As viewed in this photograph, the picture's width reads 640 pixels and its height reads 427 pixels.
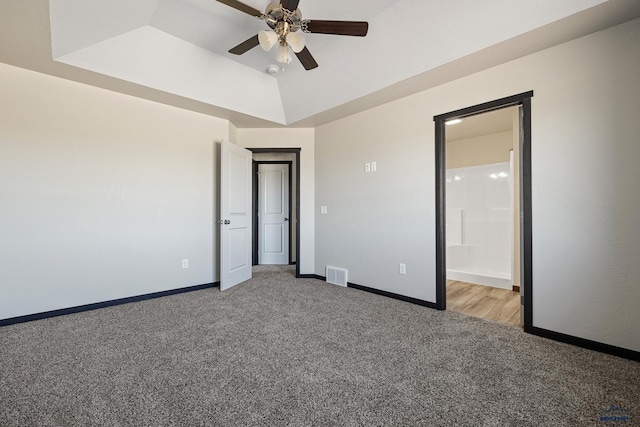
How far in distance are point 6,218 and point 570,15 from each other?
4.80 m

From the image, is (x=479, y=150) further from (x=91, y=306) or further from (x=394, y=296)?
(x=91, y=306)

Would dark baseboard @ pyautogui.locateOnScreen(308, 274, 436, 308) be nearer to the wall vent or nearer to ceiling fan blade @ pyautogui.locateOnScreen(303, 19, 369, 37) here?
the wall vent

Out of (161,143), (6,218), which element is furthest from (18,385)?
(161,143)

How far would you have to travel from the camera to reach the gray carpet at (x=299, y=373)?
1.33 m

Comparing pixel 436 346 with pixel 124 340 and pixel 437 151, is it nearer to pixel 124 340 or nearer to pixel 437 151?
pixel 437 151

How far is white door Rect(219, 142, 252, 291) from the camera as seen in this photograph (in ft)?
11.6

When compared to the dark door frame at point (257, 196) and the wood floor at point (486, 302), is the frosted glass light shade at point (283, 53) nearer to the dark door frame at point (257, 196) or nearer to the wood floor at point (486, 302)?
the wood floor at point (486, 302)

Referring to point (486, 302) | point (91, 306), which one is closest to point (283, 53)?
point (91, 306)

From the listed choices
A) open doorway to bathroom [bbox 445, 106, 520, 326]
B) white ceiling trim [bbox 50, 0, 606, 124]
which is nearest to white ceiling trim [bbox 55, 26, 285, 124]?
white ceiling trim [bbox 50, 0, 606, 124]

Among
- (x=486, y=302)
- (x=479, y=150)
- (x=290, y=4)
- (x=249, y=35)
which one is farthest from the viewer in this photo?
(x=479, y=150)

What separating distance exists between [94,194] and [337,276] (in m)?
3.05

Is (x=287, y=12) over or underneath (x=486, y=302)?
over

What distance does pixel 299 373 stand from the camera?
5.50ft

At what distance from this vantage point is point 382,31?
2.47 metres
